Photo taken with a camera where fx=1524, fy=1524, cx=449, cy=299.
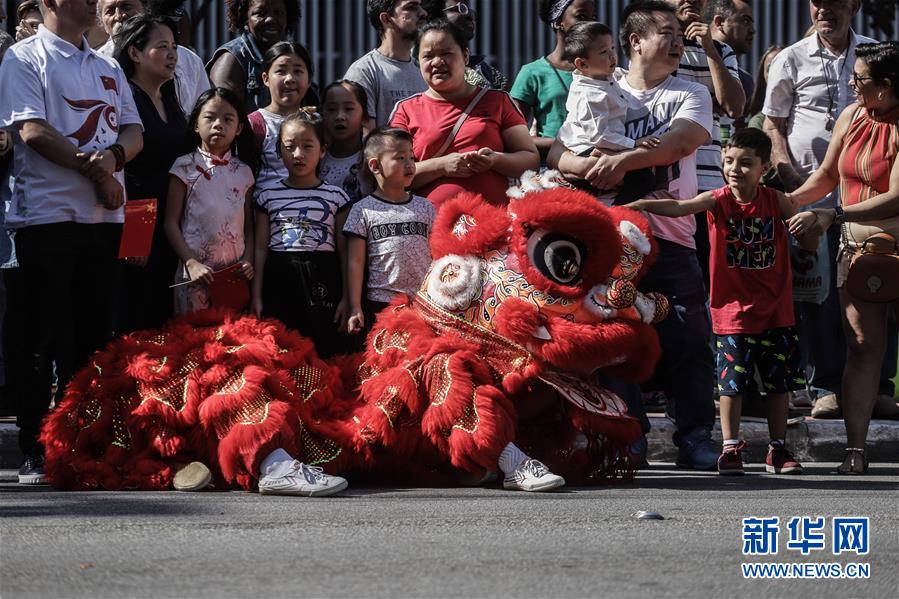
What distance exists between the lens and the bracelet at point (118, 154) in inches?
253

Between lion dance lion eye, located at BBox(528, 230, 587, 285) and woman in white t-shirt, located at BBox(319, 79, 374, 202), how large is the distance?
1.36 metres

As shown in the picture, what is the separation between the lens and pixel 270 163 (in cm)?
705

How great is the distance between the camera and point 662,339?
722 centimetres

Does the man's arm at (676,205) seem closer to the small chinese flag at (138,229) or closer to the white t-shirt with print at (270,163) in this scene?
the white t-shirt with print at (270,163)

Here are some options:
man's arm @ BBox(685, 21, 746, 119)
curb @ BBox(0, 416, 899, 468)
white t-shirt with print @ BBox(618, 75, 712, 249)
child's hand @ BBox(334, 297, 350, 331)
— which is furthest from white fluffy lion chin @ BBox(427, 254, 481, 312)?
man's arm @ BBox(685, 21, 746, 119)

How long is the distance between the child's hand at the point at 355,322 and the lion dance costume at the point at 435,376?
342mm

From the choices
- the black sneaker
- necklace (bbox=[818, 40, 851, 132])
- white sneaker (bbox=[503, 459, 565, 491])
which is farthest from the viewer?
necklace (bbox=[818, 40, 851, 132])

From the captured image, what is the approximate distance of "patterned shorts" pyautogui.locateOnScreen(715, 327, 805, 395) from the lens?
22.6ft

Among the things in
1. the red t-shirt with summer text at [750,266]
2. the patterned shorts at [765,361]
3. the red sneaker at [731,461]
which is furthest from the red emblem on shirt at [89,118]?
the red sneaker at [731,461]

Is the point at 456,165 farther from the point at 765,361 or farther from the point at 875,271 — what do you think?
the point at 875,271

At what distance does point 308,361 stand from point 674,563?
2397 millimetres

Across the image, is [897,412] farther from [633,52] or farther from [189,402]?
[189,402]

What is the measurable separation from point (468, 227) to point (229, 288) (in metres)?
1.17

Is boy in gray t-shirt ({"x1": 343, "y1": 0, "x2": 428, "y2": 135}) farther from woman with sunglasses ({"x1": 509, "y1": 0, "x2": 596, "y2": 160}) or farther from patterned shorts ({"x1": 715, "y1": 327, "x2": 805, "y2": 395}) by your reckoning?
patterned shorts ({"x1": 715, "y1": 327, "x2": 805, "y2": 395})
